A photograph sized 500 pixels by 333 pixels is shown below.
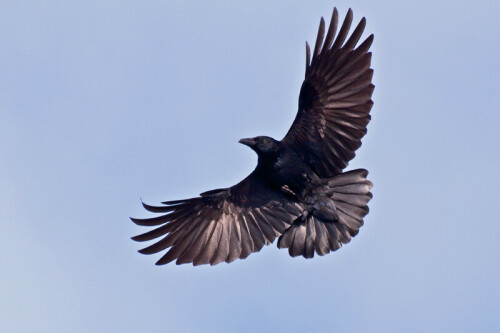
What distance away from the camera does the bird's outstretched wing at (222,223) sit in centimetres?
1633

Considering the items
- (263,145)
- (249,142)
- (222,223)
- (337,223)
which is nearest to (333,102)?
(263,145)

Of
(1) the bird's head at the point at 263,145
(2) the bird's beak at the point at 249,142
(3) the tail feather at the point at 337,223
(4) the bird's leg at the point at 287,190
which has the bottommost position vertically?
(3) the tail feather at the point at 337,223

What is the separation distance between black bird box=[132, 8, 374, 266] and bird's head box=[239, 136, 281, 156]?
2cm

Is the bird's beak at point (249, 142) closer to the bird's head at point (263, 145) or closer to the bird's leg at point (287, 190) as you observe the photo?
the bird's head at point (263, 145)

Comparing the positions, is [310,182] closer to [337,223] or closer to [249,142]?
[337,223]

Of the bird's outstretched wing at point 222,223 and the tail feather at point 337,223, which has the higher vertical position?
the bird's outstretched wing at point 222,223

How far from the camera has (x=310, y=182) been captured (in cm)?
1623

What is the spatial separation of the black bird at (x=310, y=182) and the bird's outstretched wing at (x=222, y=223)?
17 millimetres

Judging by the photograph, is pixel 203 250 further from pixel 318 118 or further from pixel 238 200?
pixel 318 118

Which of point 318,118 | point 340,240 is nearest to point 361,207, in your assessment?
point 340,240

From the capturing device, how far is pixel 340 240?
16.0 metres

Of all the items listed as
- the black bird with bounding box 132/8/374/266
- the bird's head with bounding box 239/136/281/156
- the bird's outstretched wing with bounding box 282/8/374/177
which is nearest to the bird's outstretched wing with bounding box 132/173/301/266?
the black bird with bounding box 132/8/374/266

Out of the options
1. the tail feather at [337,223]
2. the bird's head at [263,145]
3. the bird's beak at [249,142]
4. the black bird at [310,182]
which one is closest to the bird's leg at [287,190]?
the black bird at [310,182]

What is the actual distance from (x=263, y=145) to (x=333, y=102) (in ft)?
4.45
